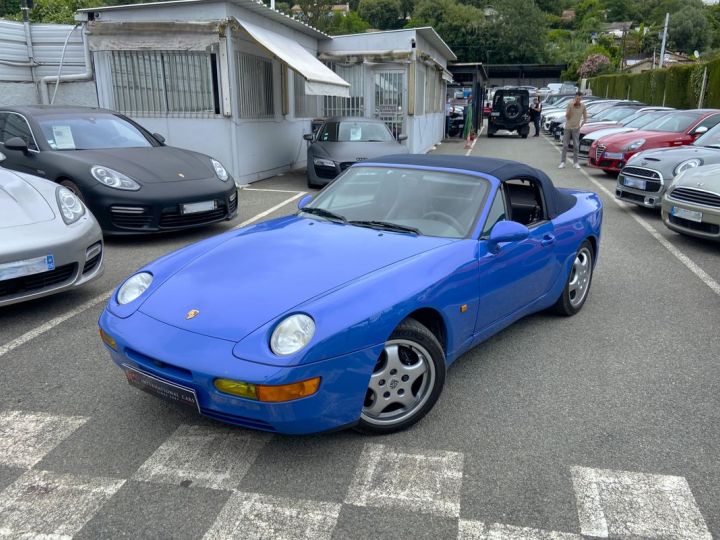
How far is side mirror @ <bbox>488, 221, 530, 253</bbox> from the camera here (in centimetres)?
349

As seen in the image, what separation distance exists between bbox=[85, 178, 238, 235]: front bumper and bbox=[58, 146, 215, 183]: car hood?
0.16 m

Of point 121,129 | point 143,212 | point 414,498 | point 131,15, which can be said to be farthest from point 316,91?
point 414,498

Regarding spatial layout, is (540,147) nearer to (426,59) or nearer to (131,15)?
(426,59)

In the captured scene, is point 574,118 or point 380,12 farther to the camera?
point 380,12

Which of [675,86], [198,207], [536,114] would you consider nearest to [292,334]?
[198,207]

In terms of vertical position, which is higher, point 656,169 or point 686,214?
point 656,169

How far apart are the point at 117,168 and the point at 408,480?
5.42m

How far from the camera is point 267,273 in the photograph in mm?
3074

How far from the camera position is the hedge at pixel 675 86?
21.6 m

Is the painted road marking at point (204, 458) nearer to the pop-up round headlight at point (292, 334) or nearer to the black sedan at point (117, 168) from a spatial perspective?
the pop-up round headlight at point (292, 334)

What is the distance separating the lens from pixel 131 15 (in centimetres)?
1162

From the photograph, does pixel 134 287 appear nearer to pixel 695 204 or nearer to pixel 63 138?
pixel 63 138

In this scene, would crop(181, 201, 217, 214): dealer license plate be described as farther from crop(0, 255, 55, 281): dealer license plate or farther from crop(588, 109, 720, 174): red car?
crop(588, 109, 720, 174): red car

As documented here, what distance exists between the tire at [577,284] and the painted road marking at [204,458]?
8.88 feet
